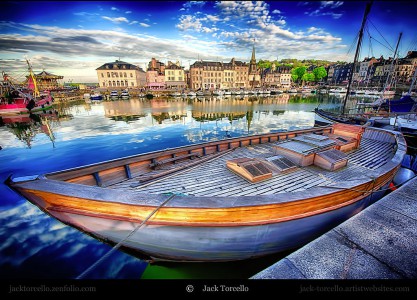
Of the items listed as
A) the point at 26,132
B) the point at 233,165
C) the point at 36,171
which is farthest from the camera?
the point at 26,132

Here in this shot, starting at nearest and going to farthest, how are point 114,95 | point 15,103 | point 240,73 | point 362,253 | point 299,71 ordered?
point 362,253
point 15,103
point 114,95
point 240,73
point 299,71

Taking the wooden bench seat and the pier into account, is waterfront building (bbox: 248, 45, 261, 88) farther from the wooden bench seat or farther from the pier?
the pier

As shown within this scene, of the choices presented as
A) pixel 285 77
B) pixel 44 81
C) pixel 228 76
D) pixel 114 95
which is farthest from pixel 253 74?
pixel 44 81

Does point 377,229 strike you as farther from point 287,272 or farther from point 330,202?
point 287,272

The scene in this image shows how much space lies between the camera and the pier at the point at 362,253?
9.26 ft

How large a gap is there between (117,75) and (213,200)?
98.1 m

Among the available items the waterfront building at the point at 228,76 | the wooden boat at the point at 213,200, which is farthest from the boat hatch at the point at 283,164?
the waterfront building at the point at 228,76

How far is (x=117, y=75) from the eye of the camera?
83.5 meters

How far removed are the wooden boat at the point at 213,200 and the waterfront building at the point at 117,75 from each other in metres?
92.6

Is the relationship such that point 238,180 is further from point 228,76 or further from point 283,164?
point 228,76

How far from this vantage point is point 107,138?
A: 66.1ft

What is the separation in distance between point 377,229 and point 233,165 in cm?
411

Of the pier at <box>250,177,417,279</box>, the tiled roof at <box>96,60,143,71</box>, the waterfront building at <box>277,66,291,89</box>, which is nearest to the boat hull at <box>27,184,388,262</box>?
the pier at <box>250,177,417,279</box>

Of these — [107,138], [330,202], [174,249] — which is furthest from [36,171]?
[330,202]
